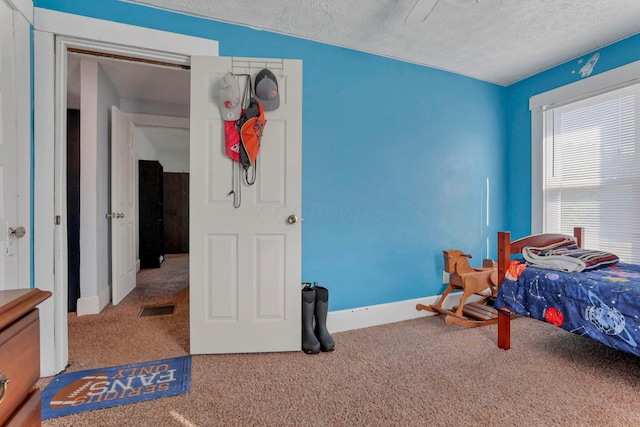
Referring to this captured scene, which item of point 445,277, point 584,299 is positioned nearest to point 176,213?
point 445,277

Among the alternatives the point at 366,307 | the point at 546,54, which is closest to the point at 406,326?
the point at 366,307

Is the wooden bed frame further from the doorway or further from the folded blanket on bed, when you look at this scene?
the doorway

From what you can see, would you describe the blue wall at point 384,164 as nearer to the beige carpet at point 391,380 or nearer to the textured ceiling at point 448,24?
the textured ceiling at point 448,24

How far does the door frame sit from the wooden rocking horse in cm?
263

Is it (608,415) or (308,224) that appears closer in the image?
(608,415)

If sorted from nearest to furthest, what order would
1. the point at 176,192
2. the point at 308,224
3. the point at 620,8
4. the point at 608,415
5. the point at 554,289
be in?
the point at 608,415 < the point at 554,289 < the point at 620,8 < the point at 308,224 < the point at 176,192

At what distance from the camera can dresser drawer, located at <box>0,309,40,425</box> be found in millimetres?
641

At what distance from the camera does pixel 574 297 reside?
1810 millimetres

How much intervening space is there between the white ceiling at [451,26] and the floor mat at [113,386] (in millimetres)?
2145

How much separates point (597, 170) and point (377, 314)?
2.23m

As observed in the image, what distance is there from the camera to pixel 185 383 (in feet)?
5.69

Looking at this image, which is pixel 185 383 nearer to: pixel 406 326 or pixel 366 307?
pixel 366 307

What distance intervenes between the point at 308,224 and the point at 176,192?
569 cm

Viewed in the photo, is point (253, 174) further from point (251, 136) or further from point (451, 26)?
point (451, 26)
